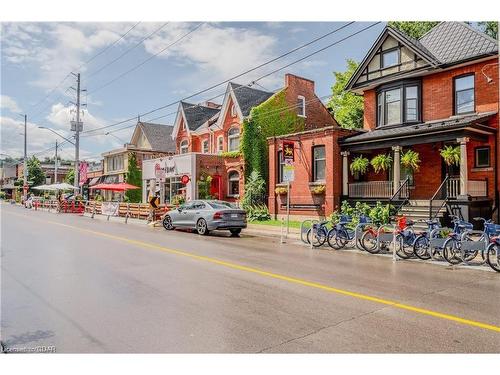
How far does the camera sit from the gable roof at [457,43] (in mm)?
18484

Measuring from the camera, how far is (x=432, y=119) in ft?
66.4

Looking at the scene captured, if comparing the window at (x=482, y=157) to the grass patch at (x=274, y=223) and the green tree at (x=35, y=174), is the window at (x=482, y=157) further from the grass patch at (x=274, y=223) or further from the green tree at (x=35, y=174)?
the green tree at (x=35, y=174)

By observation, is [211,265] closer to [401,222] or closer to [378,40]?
[401,222]

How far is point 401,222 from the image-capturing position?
485 inches

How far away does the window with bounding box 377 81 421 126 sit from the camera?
822 inches

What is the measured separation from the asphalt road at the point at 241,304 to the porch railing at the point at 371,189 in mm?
9818

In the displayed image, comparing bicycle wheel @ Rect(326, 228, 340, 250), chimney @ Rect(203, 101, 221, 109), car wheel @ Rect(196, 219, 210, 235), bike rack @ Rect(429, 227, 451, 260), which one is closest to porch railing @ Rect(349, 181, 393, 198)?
bicycle wheel @ Rect(326, 228, 340, 250)

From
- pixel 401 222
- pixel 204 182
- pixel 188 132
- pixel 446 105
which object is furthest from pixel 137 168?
pixel 401 222

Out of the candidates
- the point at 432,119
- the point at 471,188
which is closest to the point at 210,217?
the point at 471,188

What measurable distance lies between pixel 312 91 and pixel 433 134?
17990 mm

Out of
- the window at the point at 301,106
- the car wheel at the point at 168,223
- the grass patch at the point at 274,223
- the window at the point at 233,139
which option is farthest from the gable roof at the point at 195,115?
the car wheel at the point at 168,223

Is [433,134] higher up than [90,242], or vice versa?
[433,134]

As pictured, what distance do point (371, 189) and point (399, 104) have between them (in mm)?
4706

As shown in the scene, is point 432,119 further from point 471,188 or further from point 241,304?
point 241,304
